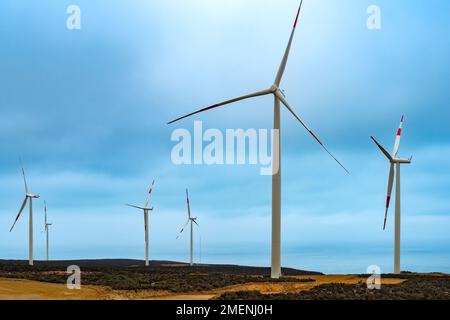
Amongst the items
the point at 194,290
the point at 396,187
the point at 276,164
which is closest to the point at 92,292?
the point at 194,290

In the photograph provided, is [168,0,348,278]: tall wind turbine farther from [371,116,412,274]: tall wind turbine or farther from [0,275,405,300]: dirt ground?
[371,116,412,274]: tall wind turbine

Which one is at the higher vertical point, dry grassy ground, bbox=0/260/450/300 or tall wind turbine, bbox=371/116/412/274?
tall wind turbine, bbox=371/116/412/274

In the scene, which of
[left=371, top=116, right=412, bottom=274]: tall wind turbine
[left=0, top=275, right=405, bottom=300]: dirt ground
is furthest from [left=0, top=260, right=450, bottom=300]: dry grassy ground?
[left=371, top=116, right=412, bottom=274]: tall wind turbine

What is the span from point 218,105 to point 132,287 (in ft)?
57.0

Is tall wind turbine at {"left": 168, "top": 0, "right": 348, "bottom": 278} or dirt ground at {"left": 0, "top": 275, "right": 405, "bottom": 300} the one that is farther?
tall wind turbine at {"left": 168, "top": 0, "right": 348, "bottom": 278}

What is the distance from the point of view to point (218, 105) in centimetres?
4894

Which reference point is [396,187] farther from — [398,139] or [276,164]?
[276,164]

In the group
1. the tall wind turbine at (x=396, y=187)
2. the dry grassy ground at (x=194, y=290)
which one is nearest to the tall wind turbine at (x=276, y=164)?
the dry grassy ground at (x=194, y=290)

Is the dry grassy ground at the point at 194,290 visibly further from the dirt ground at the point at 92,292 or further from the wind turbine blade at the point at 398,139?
the wind turbine blade at the point at 398,139

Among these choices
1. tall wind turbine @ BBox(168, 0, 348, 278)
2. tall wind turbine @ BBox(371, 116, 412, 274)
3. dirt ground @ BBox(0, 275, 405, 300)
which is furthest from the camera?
tall wind turbine @ BBox(371, 116, 412, 274)

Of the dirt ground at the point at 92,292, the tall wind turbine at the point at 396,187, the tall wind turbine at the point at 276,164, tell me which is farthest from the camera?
the tall wind turbine at the point at 396,187

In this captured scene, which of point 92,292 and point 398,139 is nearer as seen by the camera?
point 92,292

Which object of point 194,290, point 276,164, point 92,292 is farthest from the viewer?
point 276,164
